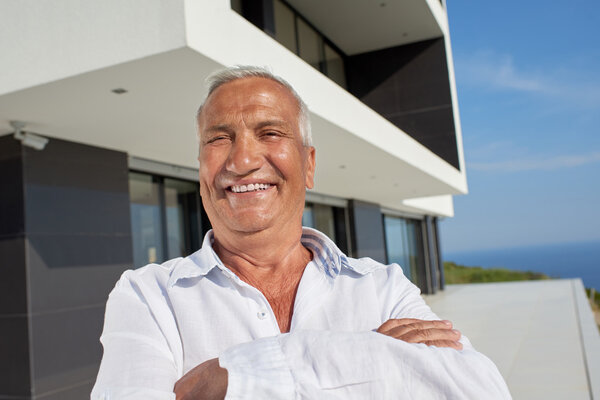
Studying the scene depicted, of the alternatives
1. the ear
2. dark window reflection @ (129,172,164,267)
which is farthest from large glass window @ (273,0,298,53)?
the ear

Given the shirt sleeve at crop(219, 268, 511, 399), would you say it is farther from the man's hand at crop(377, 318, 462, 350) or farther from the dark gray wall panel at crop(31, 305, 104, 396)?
the dark gray wall panel at crop(31, 305, 104, 396)

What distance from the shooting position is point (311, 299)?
120 cm

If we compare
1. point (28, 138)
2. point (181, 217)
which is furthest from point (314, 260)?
point (181, 217)

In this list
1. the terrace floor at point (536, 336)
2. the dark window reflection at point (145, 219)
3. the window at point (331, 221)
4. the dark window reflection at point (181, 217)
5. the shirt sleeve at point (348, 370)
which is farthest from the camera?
the window at point (331, 221)

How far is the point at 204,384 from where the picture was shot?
3.02 ft

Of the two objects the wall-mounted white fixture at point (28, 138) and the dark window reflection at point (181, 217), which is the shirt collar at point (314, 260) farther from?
the dark window reflection at point (181, 217)

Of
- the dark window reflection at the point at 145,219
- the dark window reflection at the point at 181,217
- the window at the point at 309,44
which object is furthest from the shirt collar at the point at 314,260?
the window at the point at 309,44

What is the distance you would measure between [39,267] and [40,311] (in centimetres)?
37

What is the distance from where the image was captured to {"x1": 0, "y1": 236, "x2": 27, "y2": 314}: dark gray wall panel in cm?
462

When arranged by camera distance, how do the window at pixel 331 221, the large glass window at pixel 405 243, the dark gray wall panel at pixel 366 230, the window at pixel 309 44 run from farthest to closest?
the large glass window at pixel 405 243 < the dark gray wall panel at pixel 366 230 < the window at pixel 331 221 < the window at pixel 309 44

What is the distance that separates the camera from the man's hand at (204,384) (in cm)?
88

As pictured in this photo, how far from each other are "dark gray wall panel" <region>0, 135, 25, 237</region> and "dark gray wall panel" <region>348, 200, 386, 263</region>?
29.2 ft

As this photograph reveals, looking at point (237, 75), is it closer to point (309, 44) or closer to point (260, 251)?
point (260, 251)

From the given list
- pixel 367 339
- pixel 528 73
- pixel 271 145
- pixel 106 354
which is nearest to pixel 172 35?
pixel 271 145
